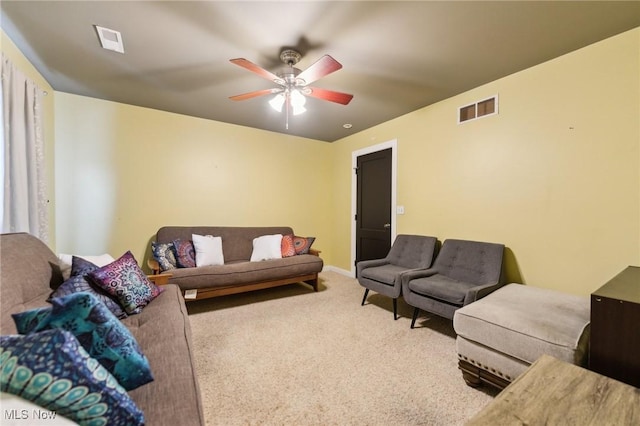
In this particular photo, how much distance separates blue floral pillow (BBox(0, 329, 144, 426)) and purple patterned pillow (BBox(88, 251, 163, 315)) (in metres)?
1.24

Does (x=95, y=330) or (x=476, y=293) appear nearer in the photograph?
(x=95, y=330)

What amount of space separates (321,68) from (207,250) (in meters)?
2.49

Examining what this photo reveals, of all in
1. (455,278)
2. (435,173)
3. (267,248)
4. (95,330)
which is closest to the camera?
(95,330)

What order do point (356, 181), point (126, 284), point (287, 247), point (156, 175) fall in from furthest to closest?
1. point (356, 181)
2. point (287, 247)
3. point (156, 175)
4. point (126, 284)

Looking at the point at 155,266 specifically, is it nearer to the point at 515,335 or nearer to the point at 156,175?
the point at 156,175

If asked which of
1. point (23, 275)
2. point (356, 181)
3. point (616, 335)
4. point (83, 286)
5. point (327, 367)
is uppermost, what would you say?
point (356, 181)

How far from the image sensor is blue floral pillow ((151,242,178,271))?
2.96 m

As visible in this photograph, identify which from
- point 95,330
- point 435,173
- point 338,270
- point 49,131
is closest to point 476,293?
point 435,173

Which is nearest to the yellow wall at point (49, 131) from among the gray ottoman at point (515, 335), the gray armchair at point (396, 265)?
the gray armchair at point (396, 265)

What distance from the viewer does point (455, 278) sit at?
2660 millimetres

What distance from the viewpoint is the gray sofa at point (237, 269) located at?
2.87 m

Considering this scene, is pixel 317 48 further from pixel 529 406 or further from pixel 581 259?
pixel 581 259

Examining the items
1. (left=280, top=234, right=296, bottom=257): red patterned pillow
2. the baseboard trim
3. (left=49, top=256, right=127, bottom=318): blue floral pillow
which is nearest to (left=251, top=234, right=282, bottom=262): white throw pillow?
(left=280, top=234, right=296, bottom=257): red patterned pillow

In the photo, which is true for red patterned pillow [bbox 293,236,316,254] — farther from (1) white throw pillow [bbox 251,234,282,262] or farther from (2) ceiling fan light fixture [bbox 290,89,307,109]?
(2) ceiling fan light fixture [bbox 290,89,307,109]
